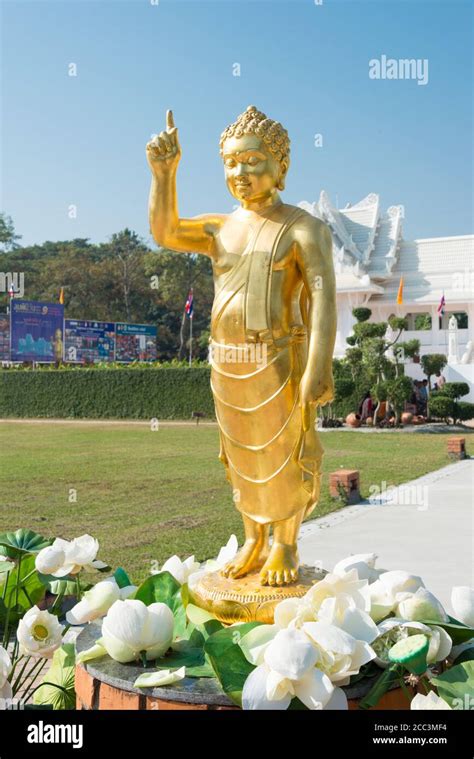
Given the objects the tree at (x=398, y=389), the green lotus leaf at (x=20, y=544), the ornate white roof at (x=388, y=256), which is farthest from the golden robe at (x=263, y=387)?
the ornate white roof at (x=388, y=256)

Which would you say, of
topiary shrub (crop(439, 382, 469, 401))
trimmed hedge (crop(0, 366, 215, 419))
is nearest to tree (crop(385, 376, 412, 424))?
topiary shrub (crop(439, 382, 469, 401))

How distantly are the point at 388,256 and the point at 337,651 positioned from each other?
26249 millimetres

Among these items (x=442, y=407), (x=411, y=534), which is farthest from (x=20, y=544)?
(x=442, y=407)

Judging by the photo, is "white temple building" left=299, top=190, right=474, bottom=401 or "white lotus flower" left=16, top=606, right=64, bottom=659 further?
"white temple building" left=299, top=190, right=474, bottom=401

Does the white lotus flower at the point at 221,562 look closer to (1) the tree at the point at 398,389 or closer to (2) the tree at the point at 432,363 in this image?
(1) the tree at the point at 398,389

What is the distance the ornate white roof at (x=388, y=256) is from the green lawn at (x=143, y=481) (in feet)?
37.9

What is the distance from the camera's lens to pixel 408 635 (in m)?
1.85

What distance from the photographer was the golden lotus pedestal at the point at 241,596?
7.24ft

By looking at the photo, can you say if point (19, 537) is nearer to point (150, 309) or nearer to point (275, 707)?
point (275, 707)

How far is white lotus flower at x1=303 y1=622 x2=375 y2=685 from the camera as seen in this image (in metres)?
1.66

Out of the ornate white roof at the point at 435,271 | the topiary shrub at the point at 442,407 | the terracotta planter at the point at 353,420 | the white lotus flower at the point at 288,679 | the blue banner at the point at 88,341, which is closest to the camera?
the white lotus flower at the point at 288,679

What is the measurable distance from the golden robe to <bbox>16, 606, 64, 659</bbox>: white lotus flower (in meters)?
0.71

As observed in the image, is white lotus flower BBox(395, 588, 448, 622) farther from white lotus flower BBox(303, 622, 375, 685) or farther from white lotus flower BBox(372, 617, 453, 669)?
white lotus flower BBox(303, 622, 375, 685)

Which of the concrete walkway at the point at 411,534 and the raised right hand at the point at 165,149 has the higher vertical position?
the raised right hand at the point at 165,149
